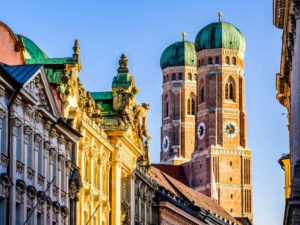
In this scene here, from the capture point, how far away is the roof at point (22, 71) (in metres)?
53.9

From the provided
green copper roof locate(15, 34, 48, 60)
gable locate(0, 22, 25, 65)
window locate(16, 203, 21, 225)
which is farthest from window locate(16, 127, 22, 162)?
green copper roof locate(15, 34, 48, 60)

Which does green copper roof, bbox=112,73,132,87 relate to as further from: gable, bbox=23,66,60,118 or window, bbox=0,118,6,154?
window, bbox=0,118,6,154

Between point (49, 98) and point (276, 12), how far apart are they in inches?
622

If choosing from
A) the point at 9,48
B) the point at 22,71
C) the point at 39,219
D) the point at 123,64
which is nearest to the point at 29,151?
the point at 22,71

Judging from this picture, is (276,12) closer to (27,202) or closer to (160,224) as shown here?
(27,202)

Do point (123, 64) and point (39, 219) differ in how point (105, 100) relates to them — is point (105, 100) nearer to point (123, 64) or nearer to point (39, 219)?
point (123, 64)

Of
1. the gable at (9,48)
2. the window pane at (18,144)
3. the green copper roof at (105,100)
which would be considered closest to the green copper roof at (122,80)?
the green copper roof at (105,100)

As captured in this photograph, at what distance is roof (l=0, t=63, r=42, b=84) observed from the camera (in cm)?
5392

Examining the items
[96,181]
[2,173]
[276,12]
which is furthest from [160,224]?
[2,173]

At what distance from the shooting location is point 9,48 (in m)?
59.8

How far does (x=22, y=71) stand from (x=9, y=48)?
15.2 ft

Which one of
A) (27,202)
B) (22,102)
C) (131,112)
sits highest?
(131,112)

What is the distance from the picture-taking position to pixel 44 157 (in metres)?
58.0

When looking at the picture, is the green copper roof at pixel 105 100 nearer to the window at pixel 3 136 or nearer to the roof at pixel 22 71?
the roof at pixel 22 71
